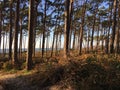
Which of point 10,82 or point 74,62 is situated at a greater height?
→ point 74,62

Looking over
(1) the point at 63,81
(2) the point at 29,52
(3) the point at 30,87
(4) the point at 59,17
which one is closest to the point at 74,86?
(1) the point at 63,81

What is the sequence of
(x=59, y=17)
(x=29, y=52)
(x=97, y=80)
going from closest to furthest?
(x=97, y=80), (x=29, y=52), (x=59, y=17)

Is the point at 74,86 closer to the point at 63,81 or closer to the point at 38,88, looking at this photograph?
the point at 63,81

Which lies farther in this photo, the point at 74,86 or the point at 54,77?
the point at 54,77

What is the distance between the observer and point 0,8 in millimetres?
30766

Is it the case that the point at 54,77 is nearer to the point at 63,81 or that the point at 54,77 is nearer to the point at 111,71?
the point at 63,81

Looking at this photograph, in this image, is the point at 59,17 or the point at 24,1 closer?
the point at 24,1

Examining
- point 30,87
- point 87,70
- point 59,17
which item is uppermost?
point 59,17

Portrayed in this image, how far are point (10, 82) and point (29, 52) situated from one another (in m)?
3.95

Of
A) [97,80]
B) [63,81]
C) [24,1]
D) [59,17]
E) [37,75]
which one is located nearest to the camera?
[97,80]

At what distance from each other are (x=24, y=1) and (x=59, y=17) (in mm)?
8978

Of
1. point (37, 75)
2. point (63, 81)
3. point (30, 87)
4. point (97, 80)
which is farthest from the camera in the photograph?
point (37, 75)

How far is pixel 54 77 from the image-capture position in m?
11.2

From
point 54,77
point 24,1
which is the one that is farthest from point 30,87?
point 24,1
